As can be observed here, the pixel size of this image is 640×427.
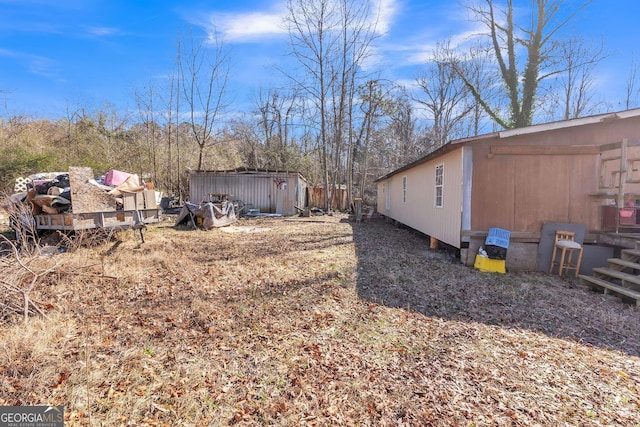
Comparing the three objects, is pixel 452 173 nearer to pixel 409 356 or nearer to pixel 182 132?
pixel 409 356

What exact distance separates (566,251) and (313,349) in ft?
20.0

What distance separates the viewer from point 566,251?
6.16 metres

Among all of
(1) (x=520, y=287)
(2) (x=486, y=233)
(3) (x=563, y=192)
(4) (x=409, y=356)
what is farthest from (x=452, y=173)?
(4) (x=409, y=356)

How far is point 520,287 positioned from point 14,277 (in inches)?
280

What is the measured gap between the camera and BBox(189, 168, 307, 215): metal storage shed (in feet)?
54.6

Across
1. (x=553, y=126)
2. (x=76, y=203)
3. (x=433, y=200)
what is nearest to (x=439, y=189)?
(x=433, y=200)

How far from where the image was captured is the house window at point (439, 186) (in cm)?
772

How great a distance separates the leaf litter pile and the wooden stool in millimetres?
598

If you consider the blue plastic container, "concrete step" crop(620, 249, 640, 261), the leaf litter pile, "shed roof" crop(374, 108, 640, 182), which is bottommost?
the leaf litter pile

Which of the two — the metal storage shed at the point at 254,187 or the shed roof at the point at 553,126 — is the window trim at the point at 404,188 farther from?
the metal storage shed at the point at 254,187

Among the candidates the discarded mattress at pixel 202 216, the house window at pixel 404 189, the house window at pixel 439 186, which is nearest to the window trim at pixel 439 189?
the house window at pixel 439 186

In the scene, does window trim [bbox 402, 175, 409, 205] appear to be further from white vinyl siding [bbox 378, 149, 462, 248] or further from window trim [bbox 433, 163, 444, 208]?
window trim [bbox 433, 163, 444, 208]

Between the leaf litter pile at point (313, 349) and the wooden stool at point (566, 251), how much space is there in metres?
0.60

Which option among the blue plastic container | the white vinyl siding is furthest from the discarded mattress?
the blue plastic container
